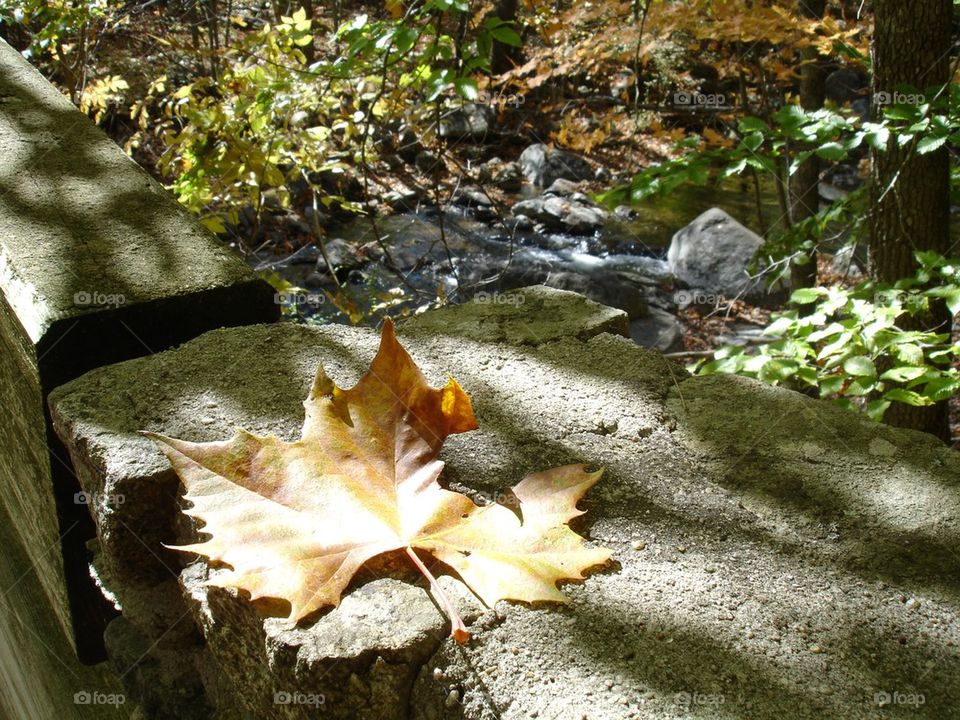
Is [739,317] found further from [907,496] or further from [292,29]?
[907,496]

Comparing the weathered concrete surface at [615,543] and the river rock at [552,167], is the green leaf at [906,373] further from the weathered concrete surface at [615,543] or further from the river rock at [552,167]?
the river rock at [552,167]

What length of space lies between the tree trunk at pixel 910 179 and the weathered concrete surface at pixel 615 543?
78.4 inches

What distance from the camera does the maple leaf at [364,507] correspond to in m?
1.06

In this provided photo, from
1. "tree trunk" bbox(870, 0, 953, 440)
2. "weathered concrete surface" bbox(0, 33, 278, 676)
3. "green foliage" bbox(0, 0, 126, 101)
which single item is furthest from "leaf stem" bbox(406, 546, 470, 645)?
"green foliage" bbox(0, 0, 126, 101)

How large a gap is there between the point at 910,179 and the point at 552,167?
7.87m

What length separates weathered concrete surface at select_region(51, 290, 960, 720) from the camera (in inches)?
38.2

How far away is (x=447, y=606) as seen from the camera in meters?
1.02

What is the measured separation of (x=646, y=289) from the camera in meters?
8.06

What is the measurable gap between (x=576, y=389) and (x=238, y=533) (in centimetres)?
69

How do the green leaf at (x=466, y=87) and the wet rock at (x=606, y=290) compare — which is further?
the wet rock at (x=606, y=290)

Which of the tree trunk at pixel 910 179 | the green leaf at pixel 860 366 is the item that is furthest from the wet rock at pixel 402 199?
the green leaf at pixel 860 366

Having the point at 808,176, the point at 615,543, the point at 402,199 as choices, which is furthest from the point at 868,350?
the point at 402,199

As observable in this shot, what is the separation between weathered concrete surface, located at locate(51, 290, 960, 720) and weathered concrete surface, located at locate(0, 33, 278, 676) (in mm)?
105

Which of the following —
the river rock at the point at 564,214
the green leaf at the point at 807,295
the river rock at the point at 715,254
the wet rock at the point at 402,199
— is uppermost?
the wet rock at the point at 402,199
